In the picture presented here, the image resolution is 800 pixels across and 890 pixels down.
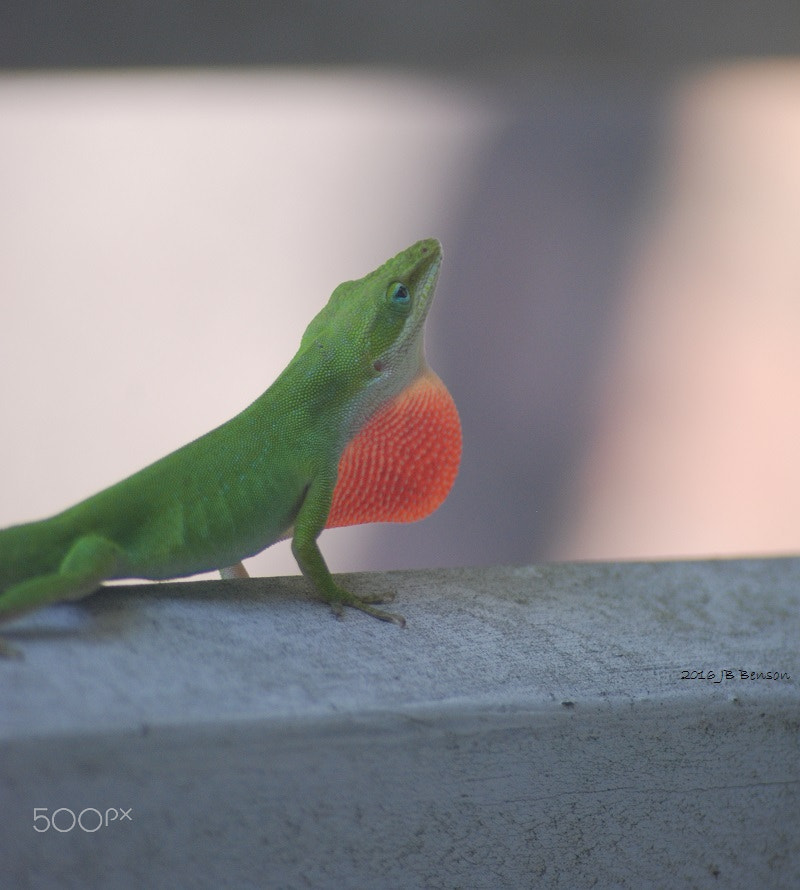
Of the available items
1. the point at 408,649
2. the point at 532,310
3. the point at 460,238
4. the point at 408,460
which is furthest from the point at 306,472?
the point at 460,238

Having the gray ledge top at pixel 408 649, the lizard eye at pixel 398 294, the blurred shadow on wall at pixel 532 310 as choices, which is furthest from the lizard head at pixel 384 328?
the blurred shadow on wall at pixel 532 310

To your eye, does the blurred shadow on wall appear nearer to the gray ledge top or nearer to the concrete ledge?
the gray ledge top

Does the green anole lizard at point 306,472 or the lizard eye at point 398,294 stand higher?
the lizard eye at point 398,294

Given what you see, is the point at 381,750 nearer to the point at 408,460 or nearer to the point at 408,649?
the point at 408,649

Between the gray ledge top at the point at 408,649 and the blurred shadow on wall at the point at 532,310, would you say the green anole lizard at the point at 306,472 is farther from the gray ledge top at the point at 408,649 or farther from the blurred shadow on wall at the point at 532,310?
the blurred shadow on wall at the point at 532,310

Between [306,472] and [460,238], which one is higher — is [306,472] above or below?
below

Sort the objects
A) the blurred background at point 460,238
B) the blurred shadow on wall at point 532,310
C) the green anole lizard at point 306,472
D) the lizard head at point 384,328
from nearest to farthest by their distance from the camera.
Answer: the green anole lizard at point 306,472
the lizard head at point 384,328
the blurred shadow on wall at point 532,310
the blurred background at point 460,238
